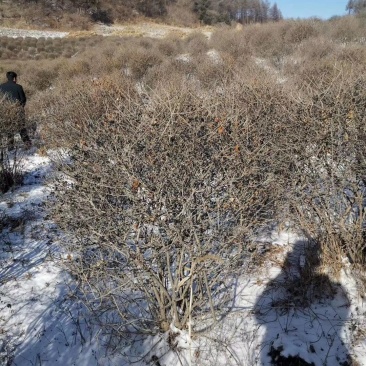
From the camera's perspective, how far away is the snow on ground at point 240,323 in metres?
3.22

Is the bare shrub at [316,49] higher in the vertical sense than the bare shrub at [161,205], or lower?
higher

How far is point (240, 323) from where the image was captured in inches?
138

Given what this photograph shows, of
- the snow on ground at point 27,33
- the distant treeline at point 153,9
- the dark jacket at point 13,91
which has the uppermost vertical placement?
the distant treeline at point 153,9

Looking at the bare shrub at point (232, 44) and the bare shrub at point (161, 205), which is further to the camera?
the bare shrub at point (232, 44)

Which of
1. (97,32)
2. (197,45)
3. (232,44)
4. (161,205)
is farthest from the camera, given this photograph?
(97,32)

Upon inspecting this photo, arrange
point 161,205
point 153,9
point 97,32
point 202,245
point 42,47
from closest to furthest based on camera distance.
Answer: point 161,205 < point 202,245 < point 42,47 < point 97,32 < point 153,9

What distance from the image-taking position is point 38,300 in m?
4.06

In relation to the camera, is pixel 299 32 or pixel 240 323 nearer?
pixel 240 323

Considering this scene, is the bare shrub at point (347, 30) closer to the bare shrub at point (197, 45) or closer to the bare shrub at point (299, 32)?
the bare shrub at point (299, 32)

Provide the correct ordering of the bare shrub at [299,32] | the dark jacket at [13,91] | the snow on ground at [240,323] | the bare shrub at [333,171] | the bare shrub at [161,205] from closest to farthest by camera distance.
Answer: the bare shrub at [161,205], the snow on ground at [240,323], the bare shrub at [333,171], the dark jacket at [13,91], the bare shrub at [299,32]

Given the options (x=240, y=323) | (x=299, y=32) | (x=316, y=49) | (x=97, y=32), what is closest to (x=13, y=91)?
(x=240, y=323)

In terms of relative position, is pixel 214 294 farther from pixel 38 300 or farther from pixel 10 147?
pixel 10 147

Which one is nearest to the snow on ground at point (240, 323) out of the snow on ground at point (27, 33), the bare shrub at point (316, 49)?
the bare shrub at point (316, 49)

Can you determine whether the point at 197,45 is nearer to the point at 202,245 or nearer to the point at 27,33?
the point at 27,33
